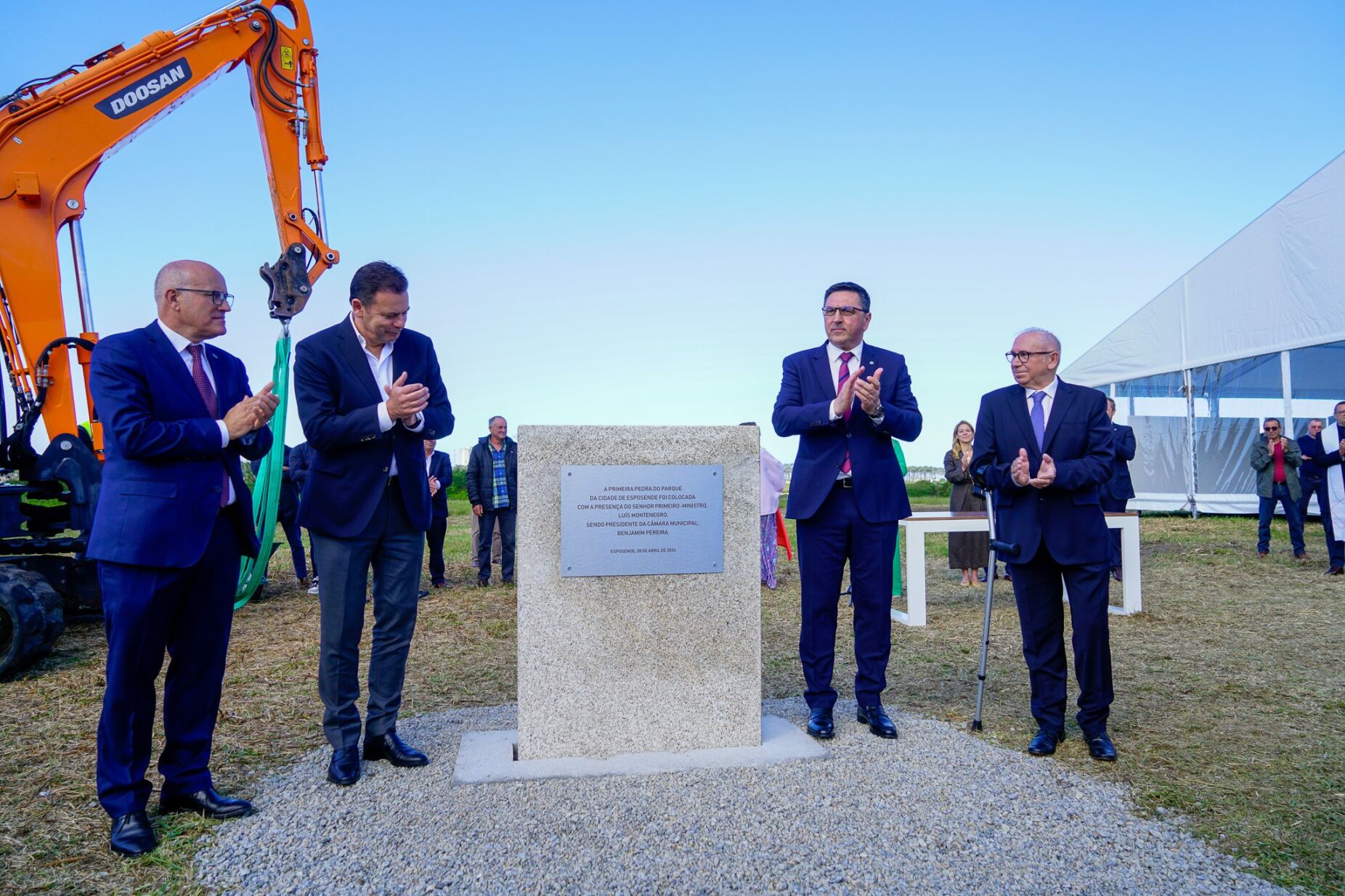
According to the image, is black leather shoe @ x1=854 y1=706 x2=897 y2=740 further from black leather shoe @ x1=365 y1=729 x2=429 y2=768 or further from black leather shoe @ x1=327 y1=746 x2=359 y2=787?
black leather shoe @ x1=327 y1=746 x2=359 y2=787

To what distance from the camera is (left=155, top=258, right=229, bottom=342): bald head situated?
362cm

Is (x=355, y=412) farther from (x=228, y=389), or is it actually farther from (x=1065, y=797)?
(x=1065, y=797)

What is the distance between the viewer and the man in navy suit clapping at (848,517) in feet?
15.2

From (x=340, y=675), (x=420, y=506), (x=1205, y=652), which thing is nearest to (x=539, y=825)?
(x=340, y=675)

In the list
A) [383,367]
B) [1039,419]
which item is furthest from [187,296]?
[1039,419]

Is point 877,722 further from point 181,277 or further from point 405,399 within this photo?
point 181,277

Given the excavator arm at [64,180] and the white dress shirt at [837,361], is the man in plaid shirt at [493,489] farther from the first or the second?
the white dress shirt at [837,361]

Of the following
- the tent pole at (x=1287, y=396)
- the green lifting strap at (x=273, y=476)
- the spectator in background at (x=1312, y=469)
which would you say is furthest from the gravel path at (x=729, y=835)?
the tent pole at (x=1287, y=396)

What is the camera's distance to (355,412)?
3.96 meters

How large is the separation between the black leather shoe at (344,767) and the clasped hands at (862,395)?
9.09 feet

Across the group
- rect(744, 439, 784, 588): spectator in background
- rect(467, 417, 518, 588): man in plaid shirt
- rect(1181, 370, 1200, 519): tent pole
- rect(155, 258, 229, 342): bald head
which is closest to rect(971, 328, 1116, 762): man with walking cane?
rect(155, 258, 229, 342): bald head

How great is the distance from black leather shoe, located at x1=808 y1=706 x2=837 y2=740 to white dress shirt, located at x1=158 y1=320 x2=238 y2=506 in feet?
9.57

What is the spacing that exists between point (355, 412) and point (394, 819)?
5.56ft

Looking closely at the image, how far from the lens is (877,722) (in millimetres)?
4613
